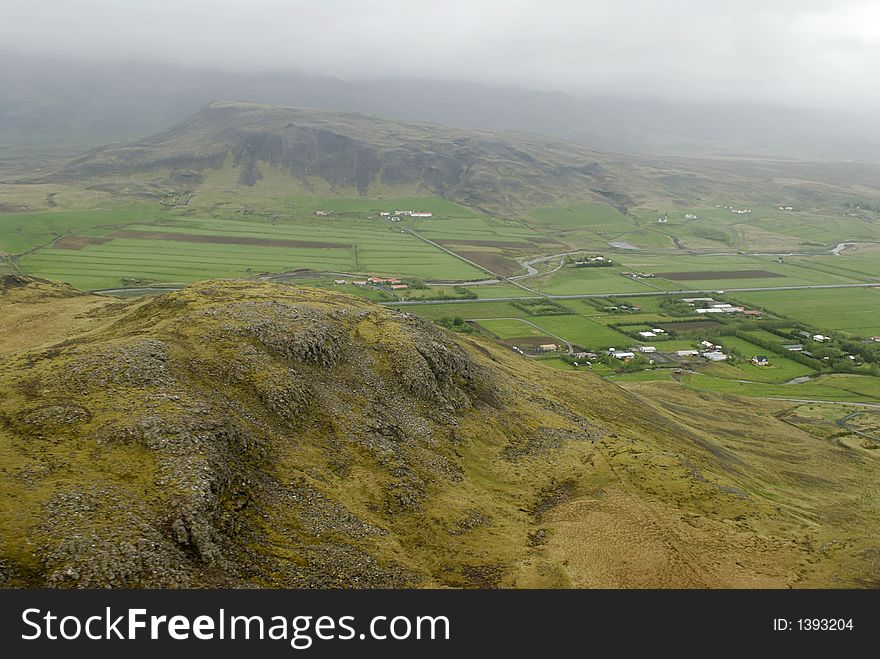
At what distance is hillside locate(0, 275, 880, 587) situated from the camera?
47719 millimetres

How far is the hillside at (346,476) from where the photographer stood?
47719 mm

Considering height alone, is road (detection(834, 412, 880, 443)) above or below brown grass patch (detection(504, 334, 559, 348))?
below

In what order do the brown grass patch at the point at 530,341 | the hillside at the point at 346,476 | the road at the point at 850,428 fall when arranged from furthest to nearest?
the brown grass patch at the point at 530,341, the road at the point at 850,428, the hillside at the point at 346,476

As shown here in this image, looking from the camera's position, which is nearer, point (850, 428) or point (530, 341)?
point (850, 428)

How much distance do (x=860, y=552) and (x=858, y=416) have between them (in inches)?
3528

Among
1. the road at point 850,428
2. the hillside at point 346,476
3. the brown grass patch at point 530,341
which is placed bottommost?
the road at point 850,428

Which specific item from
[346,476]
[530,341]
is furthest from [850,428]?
[346,476]

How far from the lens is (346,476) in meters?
64.2

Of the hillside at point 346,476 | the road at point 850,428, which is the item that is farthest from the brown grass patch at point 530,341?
the hillside at point 346,476

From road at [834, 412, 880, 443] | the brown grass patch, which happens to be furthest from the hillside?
the brown grass patch

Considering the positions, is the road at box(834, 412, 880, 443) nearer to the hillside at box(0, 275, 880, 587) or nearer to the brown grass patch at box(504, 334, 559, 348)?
the hillside at box(0, 275, 880, 587)

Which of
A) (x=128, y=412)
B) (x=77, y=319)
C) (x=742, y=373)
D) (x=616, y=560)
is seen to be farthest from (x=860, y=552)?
(x=77, y=319)

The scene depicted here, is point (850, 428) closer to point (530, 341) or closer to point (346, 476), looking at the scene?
point (530, 341)

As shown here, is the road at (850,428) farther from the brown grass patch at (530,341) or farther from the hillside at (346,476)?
the brown grass patch at (530,341)
